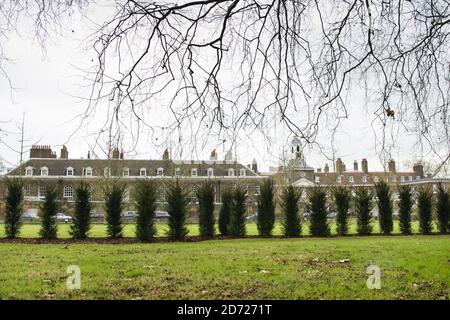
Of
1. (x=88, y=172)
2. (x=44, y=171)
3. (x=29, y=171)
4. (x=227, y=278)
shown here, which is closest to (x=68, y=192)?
(x=88, y=172)

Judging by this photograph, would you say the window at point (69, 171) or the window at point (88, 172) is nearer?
the window at point (69, 171)

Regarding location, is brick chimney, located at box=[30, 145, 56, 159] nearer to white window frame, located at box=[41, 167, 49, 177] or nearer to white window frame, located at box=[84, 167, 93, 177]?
white window frame, located at box=[41, 167, 49, 177]

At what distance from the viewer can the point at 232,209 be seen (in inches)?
773

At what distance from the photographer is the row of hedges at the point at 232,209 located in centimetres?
1803

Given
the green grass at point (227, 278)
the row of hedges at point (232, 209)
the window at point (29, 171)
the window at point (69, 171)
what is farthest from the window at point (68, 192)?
the green grass at point (227, 278)

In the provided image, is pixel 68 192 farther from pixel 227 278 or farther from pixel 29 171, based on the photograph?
pixel 227 278

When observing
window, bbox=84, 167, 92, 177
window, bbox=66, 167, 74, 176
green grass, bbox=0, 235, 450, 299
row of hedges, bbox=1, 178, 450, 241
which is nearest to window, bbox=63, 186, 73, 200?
window, bbox=66, 167, 74, 176

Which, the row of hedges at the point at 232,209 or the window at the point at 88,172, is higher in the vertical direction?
the window at the point at 88,172

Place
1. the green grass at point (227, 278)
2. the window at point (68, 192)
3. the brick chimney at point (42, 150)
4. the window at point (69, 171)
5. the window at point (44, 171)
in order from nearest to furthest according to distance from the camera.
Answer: the green grass at point (227, 278)
the brick chimney at point (42, 150)
the window at point (68, 192)
the window at point (44, 171)
the window at point (69, 171)

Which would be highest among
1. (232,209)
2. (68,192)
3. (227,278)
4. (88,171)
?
(88,171)

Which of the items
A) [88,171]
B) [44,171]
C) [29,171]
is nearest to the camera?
[29,171]

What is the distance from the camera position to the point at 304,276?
22.2ft

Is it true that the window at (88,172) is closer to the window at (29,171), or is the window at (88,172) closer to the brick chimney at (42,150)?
the brick chimney at (42,150)

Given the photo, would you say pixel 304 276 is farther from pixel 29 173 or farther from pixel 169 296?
pixel 29 173
